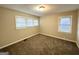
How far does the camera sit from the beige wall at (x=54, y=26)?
50.6 inches

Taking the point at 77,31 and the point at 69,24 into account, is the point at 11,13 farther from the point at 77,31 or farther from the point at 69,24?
the point at 77,31

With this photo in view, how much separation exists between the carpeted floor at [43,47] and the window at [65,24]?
19 cm

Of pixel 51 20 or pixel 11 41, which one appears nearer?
pixel 11 41

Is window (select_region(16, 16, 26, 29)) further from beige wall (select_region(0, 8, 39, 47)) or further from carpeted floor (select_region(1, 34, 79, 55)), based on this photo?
carpeted floor (select_region(1, 34, 79, 55))

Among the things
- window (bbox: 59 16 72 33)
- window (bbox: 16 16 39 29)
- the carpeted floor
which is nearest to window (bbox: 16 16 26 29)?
window (bbox: 16 16 39 29)

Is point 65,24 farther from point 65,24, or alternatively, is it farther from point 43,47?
point 43,47

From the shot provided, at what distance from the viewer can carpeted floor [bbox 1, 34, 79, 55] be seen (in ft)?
4.25

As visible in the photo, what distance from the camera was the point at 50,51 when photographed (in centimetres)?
132

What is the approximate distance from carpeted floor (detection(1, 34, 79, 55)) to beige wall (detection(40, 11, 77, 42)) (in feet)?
0.29

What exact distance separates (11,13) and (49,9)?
602 mm

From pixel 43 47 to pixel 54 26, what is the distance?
0.40 meters
